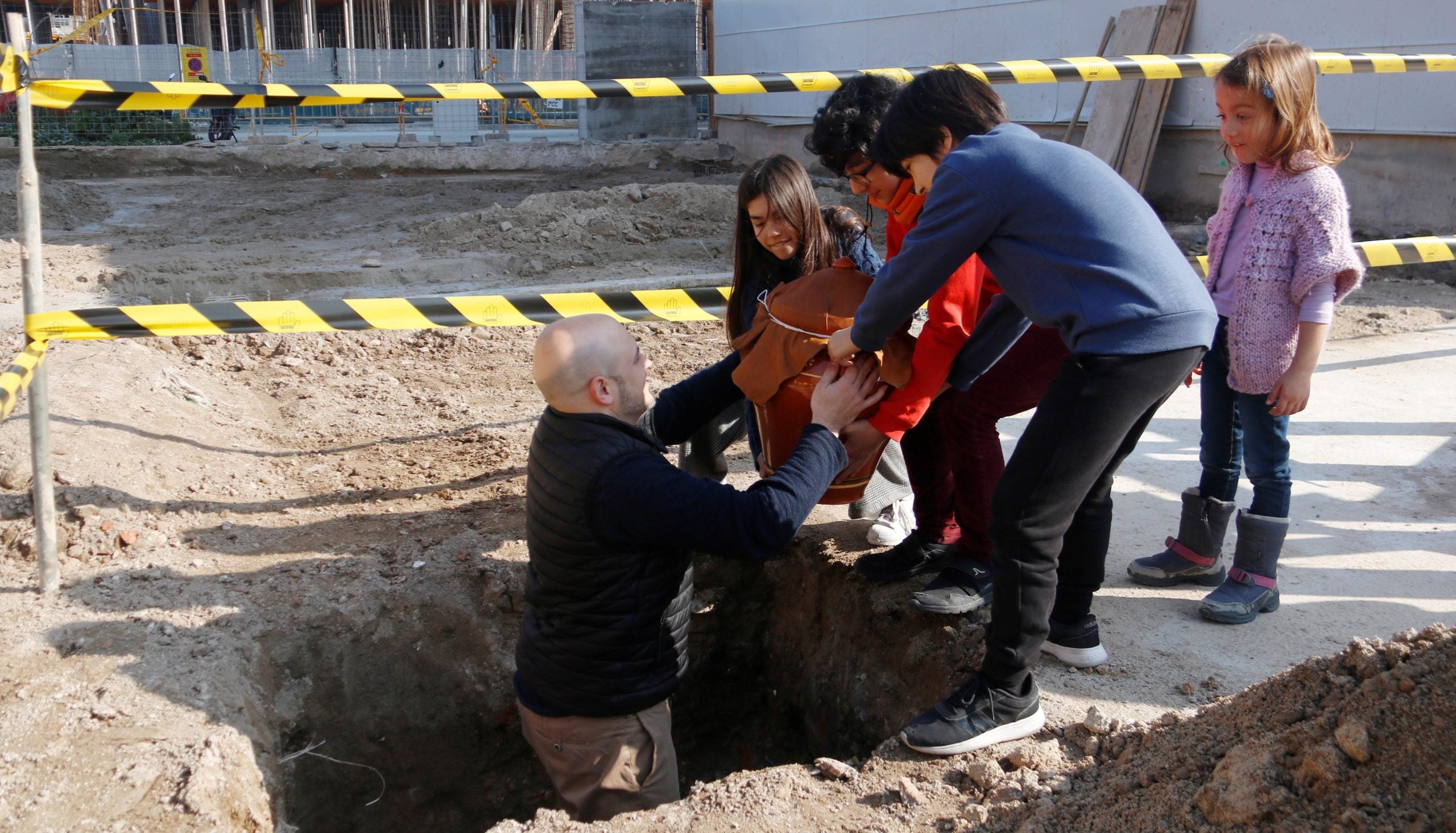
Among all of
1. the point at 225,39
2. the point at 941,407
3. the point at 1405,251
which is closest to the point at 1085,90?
the point at 1405,251

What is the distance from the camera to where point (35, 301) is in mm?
3268

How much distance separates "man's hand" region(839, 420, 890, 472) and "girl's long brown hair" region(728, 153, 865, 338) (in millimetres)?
711

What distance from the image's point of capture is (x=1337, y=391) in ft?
19.2

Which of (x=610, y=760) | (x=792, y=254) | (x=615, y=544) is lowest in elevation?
(x=610, y=760)

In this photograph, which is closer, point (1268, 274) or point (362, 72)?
point (1268, 274)

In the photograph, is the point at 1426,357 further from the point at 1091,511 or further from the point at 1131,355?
the point at 1131,355

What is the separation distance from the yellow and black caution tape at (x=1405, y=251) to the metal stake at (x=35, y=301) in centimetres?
455

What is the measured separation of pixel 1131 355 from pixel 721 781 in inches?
56.8

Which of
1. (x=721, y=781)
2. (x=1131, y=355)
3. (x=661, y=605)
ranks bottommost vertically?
(x=721, y=781)

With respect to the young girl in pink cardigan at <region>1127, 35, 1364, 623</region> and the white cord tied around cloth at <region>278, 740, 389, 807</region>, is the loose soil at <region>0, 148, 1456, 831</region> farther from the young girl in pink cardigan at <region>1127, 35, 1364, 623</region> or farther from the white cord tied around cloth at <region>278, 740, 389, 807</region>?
the young girl in pink cardigan at <region>1127, 35, 1364, 623</region>

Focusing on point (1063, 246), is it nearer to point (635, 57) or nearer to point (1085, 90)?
point (1085, 90)

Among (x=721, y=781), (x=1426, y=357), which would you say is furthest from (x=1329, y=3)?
(x=721, y=781)

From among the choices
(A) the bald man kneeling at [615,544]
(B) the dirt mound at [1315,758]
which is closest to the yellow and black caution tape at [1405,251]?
(B) the dirt mound at [1315,758]

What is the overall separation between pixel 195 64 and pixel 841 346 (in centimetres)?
2480
